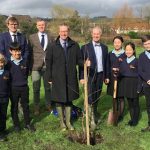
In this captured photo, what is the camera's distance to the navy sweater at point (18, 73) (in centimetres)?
707

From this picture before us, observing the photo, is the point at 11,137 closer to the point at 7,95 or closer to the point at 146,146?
the point at 7,95

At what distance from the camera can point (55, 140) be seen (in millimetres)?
7008

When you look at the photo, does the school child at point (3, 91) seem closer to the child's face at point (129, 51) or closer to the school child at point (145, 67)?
the child's face at point (129, 51)

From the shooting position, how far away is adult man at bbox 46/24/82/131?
281 inches

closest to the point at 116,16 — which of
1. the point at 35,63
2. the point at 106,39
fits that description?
the point at 106,39

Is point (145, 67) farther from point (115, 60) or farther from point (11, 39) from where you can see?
point (11, 39)

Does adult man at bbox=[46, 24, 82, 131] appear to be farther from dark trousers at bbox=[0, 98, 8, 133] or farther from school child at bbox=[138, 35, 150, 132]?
school child at bbox=[138, 35, 150, 132]

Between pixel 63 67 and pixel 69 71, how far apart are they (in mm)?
165

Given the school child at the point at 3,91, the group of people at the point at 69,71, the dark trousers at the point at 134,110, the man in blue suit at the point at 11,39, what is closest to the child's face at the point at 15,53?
the group of people at the point at 69,71

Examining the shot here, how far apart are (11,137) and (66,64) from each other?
1.89 meters

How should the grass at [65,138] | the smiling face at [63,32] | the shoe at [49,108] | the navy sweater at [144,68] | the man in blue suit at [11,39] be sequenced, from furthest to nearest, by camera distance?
the shoe at [49,108], the man in blue suit at [11,39], the navy sweater at [144,68], the smiling face at [63,32], the grass at [65,138]

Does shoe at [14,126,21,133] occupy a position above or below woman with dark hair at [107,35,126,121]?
below

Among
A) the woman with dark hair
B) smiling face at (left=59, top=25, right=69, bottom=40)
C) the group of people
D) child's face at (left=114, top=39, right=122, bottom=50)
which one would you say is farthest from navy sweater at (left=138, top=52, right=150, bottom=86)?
smiling face at (left=59, top=25, right=69, bottom=40)

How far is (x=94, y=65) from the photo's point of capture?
760 cm
